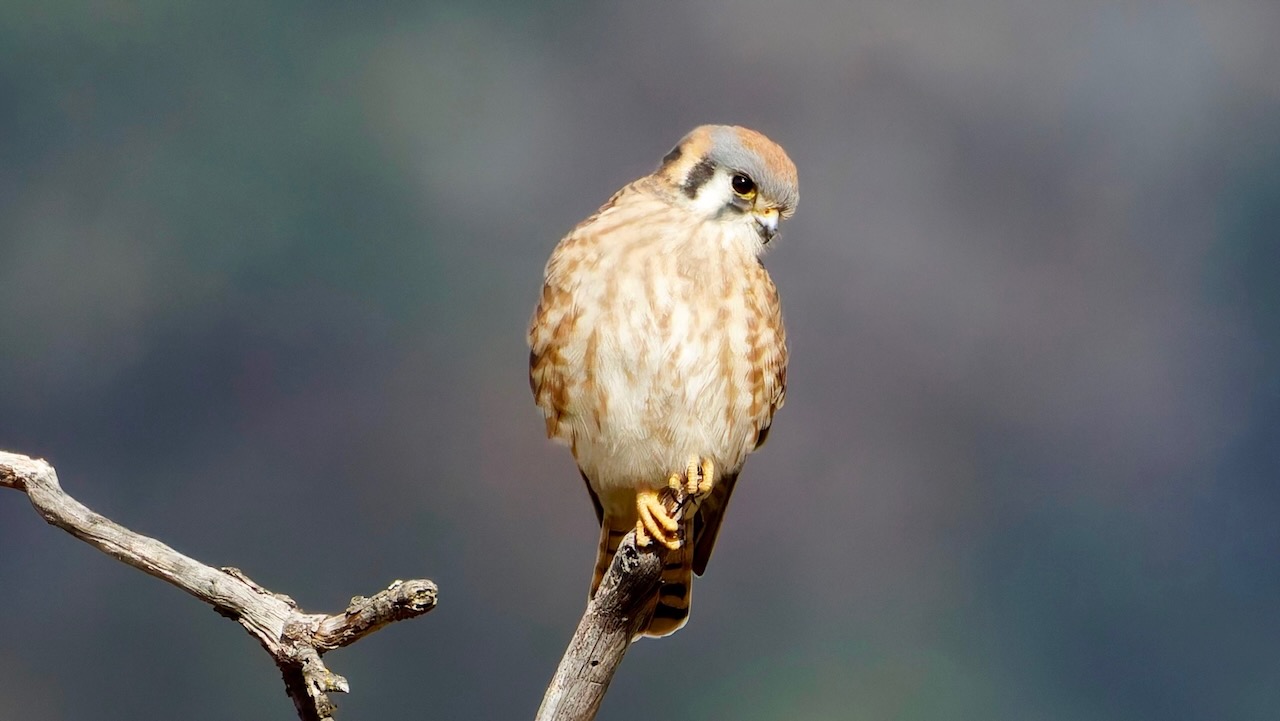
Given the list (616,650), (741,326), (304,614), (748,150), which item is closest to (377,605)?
(304,614)

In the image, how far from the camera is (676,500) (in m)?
2.24

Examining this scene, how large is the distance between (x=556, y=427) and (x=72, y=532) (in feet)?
2.94

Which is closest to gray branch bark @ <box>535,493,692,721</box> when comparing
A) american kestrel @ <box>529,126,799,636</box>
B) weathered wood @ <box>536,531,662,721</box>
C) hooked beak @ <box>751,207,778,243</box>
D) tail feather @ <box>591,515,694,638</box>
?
weathered wood @ <box>536,531,662,721</box>

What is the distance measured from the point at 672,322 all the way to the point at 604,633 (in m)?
0.58

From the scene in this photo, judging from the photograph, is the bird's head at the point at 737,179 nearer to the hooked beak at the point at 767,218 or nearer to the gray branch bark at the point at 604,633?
the hooked beak at the point at 767,218

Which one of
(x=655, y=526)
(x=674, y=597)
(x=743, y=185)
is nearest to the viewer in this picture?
(x=655, y=526)

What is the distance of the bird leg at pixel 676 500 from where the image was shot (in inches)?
82.5

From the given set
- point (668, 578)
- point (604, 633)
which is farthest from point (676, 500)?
point (668, 578)

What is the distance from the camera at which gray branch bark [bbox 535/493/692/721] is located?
6.83 ft

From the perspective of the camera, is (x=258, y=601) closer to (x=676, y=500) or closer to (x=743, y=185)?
(x=676, y=500)

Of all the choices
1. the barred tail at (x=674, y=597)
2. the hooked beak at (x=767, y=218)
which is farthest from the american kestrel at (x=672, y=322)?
the barred tail at (x=674, y=597)

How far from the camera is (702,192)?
227cm

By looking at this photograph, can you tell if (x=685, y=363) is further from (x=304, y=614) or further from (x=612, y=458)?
(x=304, y=614)

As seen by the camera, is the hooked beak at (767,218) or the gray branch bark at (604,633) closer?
the gray branch bark at (604,633)
